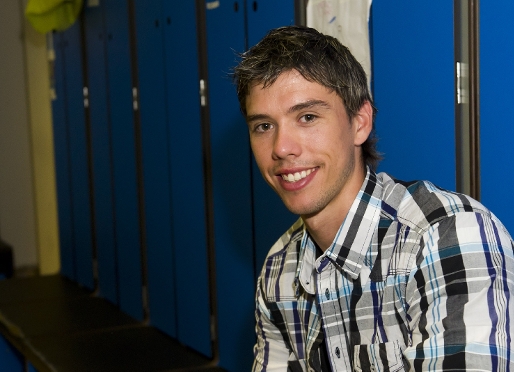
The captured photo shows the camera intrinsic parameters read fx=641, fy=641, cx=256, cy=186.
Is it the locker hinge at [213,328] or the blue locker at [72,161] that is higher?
the blue locker at [72,161]

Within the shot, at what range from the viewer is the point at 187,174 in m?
2.57

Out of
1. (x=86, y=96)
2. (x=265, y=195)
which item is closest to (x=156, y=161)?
(x=265, y=195)

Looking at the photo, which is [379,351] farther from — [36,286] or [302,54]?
[36,286]

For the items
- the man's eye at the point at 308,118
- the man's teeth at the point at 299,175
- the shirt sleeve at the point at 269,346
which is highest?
the man's eye at the point at 308,118

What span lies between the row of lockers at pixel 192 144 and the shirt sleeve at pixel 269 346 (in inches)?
19.3

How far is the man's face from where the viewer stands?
1189 millimetres

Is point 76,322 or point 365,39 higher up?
point 365,39

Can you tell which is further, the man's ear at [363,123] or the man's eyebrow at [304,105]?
the man's ear at [363,123]

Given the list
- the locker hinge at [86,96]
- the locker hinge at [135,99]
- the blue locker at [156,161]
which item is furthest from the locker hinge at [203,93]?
the locker hinge at [86,96]

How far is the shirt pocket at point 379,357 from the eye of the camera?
1.10 metres

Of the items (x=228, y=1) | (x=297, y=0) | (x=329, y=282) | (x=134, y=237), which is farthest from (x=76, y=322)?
(x=329, y=282)

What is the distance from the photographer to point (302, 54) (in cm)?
120

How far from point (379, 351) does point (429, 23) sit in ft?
2.51

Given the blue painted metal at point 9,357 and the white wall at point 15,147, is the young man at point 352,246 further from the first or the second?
the white wall at point 15,147
